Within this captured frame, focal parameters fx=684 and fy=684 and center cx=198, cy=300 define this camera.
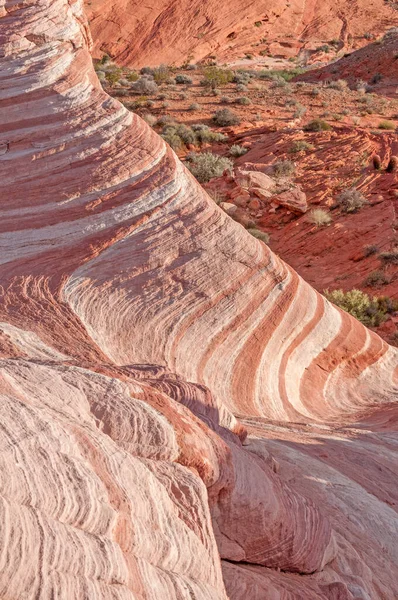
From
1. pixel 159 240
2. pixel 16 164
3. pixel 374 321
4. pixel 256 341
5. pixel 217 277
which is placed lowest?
pixel 374 321

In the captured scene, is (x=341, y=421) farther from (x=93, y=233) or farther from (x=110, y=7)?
(x=110, y=7)

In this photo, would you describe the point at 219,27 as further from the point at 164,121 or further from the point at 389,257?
the point at 389,257

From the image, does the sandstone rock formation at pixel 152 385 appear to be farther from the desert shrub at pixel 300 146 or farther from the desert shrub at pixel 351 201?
the desert shrub at pixel 300 146

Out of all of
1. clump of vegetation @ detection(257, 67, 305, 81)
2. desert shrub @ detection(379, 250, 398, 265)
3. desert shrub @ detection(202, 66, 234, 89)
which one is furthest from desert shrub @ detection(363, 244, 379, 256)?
clump of vegetation @ detection(257, 67, 305, 81)

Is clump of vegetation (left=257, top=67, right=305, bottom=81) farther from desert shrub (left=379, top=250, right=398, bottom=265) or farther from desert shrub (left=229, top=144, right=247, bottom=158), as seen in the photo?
desert shrub (left=379, top=250, right=398, bottom=265)

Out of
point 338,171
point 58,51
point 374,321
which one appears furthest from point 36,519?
point 338,171

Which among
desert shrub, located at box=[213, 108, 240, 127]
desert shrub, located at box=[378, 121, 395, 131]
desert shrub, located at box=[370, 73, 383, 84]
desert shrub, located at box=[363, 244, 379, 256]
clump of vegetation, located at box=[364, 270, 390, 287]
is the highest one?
desert shrub, located at box=[213, 108, 240, 127]

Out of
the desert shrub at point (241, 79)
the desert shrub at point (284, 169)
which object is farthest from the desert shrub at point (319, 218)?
the desert shrub at point (241, 79)
